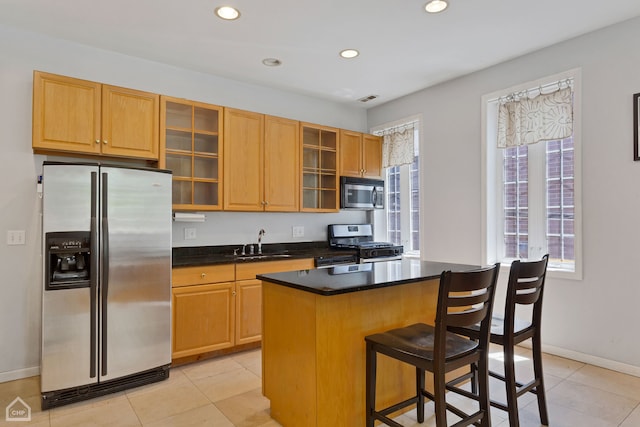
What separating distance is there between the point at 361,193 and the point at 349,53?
182 centimetres

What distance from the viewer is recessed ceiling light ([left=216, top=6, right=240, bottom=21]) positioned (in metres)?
2.73

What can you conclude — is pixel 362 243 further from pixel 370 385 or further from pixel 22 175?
pixel 22 175

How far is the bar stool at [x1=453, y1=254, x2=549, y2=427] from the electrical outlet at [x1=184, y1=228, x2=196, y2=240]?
2.67 meters

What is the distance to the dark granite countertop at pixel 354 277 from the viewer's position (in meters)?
1.94

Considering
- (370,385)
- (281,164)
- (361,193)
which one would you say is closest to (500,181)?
(361,193)

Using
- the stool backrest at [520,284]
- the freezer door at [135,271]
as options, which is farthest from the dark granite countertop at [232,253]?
the stool backrest at [520,284]

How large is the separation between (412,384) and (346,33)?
105 inches

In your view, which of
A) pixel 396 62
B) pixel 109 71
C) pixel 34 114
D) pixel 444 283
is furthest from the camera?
pixel 396 62

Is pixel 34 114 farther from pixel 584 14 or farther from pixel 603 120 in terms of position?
pixel 603 120

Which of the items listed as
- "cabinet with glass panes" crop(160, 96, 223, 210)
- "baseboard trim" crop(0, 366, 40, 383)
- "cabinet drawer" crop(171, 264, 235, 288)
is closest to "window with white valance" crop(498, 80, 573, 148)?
"cabinet with glass panes" crop(160, 96, 223, 210)

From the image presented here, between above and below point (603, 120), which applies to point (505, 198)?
below

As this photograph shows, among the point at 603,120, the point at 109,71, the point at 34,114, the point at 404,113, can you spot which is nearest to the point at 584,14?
the point at 603,120

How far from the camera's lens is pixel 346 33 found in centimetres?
312

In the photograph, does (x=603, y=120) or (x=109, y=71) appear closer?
(x=603, y=120)
